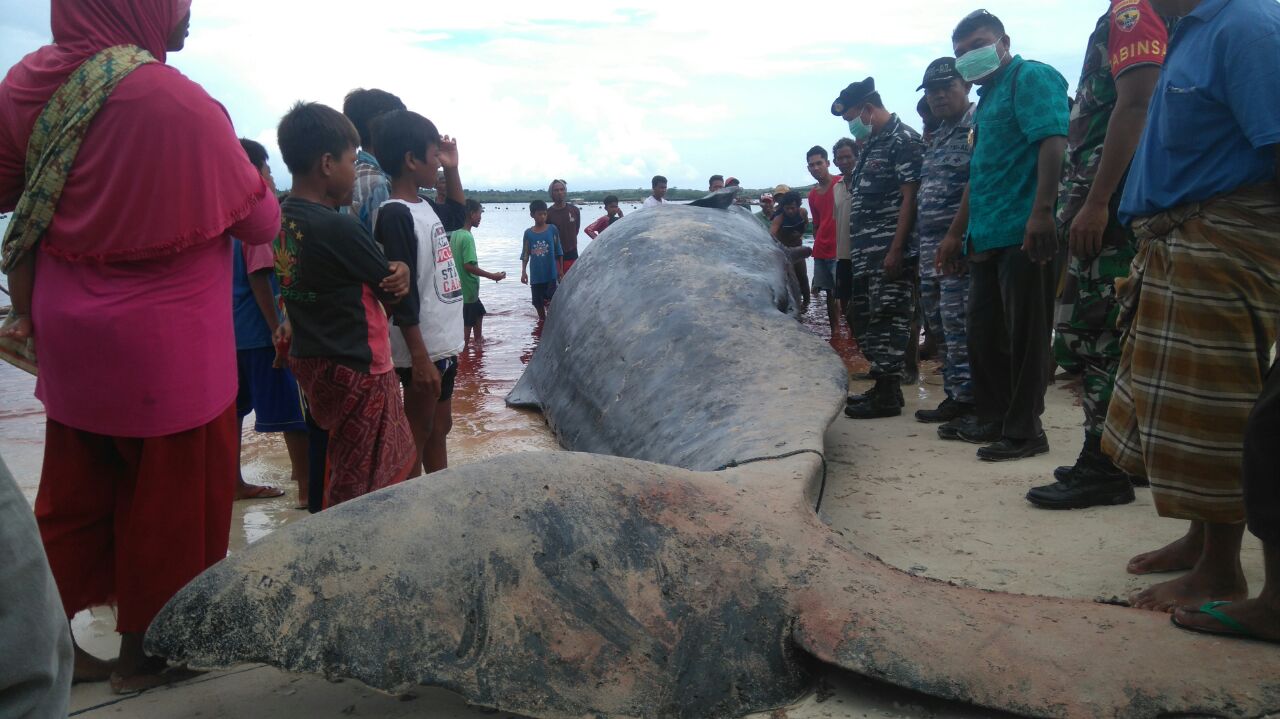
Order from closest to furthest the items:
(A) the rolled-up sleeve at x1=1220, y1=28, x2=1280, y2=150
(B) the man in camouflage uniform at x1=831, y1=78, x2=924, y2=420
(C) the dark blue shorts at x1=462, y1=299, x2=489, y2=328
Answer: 1. (A) the rolled-up sleeve at x1=1220, y1=28, x2=1280, y2=150
2. (B) the man in camouflage uniform at x1=831, y1=78, x2=924, y2=420
3. (C) the dark blue shorts at x1=462, y1=299, x2=489, y2=328

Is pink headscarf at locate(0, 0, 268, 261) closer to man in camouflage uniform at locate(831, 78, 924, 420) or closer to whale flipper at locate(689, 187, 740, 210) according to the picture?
man in camouflage uniform at locate(831, 78, 924, 420)

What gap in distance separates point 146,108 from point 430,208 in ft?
3.98

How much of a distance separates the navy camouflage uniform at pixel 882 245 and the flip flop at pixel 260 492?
10.4ft

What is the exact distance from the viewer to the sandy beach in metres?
2.01

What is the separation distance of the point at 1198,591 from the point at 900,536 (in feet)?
3.20

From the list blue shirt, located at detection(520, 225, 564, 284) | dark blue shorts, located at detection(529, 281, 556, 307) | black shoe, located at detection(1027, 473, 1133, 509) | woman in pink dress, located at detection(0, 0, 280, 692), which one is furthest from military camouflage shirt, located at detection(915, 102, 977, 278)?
dark blue shorts, located at detection(529, 281, 556, 307)

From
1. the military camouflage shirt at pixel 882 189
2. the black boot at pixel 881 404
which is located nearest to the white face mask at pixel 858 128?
the military camouflage shirt at pixel 882 189

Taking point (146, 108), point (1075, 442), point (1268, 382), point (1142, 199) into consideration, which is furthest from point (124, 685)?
point (1075, 442)

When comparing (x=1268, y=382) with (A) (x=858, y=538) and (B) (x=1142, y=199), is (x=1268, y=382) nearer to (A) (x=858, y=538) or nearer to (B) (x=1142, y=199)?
(B) (x=1142, y=199)

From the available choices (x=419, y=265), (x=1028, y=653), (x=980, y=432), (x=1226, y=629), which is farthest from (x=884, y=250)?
(x=1028, y=653)

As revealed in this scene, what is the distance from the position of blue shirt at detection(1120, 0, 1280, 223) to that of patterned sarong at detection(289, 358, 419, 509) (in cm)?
232

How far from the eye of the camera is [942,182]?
4867 millimetres

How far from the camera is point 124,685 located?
2266 mm

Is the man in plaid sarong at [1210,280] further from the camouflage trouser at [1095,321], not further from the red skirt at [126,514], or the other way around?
the red skirt at [126,514]
